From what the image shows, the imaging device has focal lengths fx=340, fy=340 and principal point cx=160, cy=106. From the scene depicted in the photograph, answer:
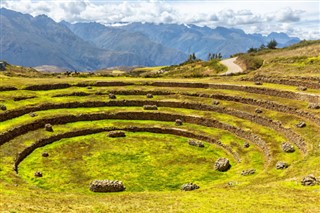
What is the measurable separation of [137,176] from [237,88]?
52147 mm

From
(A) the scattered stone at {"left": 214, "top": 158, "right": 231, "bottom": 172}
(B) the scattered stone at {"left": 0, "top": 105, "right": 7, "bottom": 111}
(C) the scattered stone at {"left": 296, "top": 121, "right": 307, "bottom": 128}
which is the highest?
(B) the scattered stone at {"left": 0, "top": 105, "right": 7, "bottom": 111}

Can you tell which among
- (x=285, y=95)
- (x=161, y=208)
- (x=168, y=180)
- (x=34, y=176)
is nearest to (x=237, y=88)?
(x=285, y=95)

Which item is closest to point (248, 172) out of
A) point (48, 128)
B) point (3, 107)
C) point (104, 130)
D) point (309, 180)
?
point (309, 180)

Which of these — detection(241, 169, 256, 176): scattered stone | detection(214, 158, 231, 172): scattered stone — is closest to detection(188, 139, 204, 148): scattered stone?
detection(214, 158, 231, 172): scattered stone

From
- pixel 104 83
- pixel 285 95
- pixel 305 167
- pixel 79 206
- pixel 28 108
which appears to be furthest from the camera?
pixel 104 83

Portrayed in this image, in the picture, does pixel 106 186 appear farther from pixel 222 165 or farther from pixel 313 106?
pixel 313 106

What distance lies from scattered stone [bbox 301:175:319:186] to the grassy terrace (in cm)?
88

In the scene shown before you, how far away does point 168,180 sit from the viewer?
169ft

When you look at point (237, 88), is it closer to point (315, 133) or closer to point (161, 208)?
point (315, 133)

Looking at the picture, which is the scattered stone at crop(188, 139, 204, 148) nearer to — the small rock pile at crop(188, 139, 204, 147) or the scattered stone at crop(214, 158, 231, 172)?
the small rock pile at crop(188, 139, 204, 147)

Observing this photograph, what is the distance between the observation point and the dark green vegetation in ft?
110

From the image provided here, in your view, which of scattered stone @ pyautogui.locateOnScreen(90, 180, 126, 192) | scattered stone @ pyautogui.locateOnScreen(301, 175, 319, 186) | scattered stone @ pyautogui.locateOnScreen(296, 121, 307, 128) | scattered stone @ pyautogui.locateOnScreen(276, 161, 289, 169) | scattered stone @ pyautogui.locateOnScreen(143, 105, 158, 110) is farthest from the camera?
scattered stone @ pyautogui.locateOnScreen(143, 105, 158, 110)

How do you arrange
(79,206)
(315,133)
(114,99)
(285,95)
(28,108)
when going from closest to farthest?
1. (79,206)
2. (315,133)
3. (28,108)
4. (285,95)
5. (114,99)

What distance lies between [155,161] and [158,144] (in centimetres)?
931
